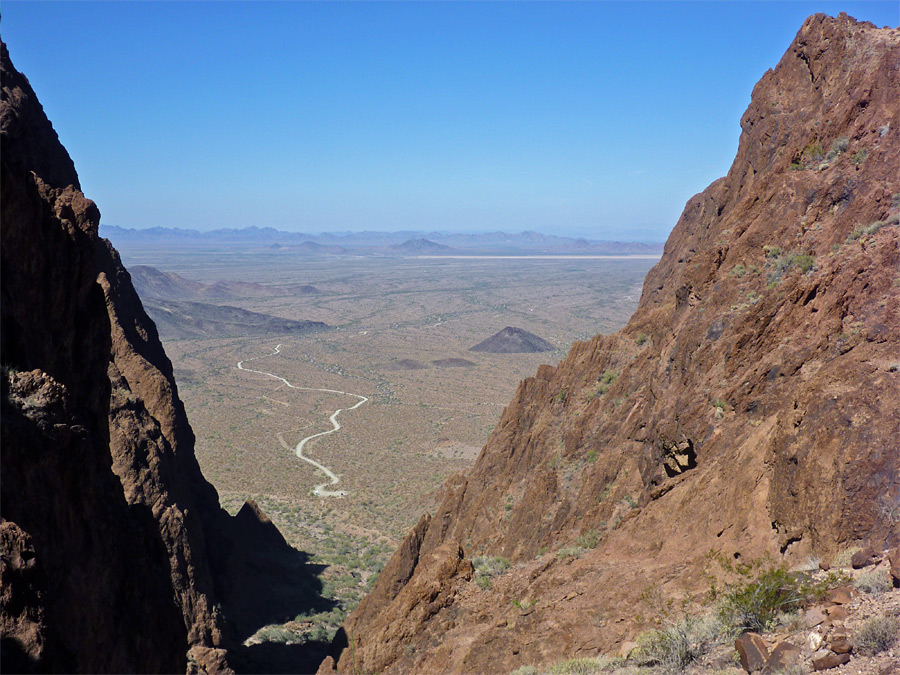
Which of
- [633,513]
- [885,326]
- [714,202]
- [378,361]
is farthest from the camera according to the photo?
[378,361]

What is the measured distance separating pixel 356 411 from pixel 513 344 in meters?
43.1

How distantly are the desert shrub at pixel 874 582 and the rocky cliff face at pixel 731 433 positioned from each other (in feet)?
2.59

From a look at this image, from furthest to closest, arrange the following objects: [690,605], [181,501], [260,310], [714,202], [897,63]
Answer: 1. [260,310]
2. [714,202]
3. [181,501]
4. [897,63]
5. [690,605]

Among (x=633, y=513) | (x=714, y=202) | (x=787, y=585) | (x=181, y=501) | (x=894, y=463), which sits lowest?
(x=181, y=501)

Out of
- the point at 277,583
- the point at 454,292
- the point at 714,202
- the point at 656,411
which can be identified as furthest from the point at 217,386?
the point at 454,292

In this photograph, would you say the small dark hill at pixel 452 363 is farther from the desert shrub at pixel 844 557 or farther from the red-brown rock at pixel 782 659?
the red-brown rock at pixel 782 659

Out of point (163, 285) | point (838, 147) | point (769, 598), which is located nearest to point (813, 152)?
point (838, 147)

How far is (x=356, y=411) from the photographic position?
6431 cm

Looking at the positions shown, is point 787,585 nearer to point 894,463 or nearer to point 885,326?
point 894,463

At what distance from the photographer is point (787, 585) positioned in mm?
7762

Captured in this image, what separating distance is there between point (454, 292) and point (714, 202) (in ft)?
514

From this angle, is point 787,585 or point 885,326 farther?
point 885,326

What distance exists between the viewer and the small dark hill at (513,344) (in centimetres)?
10081

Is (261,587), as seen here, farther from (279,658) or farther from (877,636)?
(877,636)
